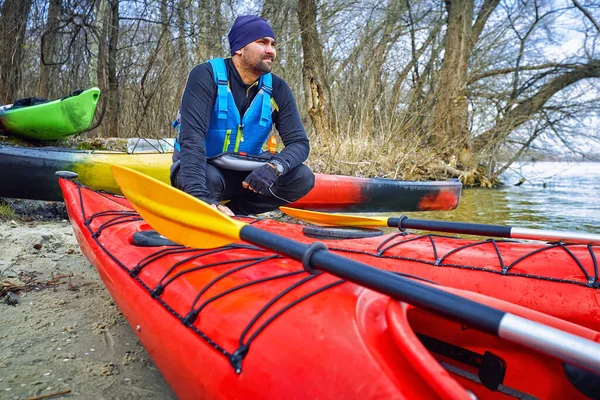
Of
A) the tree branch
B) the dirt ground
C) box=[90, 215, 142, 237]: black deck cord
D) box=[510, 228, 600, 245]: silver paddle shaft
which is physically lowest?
the dirt ground

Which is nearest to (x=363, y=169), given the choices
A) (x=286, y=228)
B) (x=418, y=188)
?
(x=418, y=188)

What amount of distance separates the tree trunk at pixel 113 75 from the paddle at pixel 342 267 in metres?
5.32

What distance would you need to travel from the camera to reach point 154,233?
6.65 ft

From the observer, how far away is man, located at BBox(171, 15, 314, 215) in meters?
2.49

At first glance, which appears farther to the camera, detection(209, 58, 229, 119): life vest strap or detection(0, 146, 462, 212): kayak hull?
detection(0, 146, 462, 212): kayak hull

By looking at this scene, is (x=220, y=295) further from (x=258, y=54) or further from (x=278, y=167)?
(x=258, y=54)

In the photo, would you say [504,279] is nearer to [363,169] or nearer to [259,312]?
[259,312]

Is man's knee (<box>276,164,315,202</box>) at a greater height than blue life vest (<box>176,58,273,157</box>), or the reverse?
blue life vest (<box>176,58,273,157</box>)

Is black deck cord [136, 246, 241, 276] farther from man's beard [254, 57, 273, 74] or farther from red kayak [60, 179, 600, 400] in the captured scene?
man's beard [254, 57, 273, 74]

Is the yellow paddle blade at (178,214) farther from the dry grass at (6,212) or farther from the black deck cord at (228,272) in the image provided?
the dry grass at (6,212)

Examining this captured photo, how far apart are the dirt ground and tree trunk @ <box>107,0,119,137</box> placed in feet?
14.4

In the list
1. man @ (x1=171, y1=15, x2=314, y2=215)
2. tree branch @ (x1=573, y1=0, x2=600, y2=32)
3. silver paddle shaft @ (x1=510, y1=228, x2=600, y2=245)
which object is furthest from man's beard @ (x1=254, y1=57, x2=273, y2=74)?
tree branch @ (x1=573, y1=0, x2=600, y2=32)

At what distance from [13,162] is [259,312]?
10.4ft

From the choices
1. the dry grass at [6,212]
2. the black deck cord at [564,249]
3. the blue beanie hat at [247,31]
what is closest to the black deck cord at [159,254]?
the black deck cord at [564,249]
